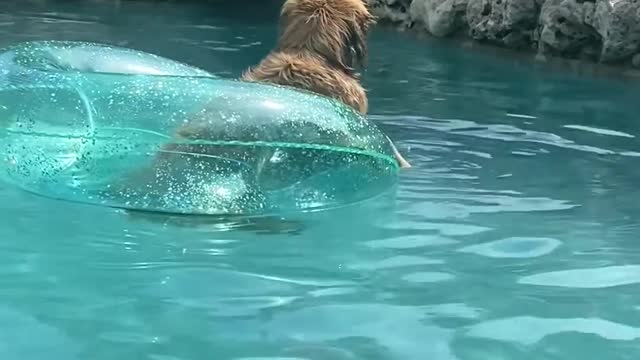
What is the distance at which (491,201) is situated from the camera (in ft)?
13.8

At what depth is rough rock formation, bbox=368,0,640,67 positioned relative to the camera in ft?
27.3

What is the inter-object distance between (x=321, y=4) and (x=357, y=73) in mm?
410

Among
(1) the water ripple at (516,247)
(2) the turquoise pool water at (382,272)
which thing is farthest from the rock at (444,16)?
(1) the water ripple at (516,247)

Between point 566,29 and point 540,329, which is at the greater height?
point 566,29

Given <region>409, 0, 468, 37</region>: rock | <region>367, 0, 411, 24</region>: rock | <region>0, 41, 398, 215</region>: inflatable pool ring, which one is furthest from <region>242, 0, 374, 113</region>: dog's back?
<region>367, 0, 411, 24</region>: rock

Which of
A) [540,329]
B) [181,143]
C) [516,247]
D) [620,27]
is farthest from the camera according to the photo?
[620,27]

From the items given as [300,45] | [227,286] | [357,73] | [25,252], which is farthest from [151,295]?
[357,73]

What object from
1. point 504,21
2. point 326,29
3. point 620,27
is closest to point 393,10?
point 504,21

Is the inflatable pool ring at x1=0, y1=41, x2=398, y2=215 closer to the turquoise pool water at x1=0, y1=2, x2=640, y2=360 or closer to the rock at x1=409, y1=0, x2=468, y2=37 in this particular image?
the turquoise pool water at x1=0, y1=2, x2=640, y2=360

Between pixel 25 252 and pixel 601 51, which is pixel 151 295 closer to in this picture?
pixel 25 252

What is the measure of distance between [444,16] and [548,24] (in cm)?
161

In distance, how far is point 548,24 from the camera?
9141 mm

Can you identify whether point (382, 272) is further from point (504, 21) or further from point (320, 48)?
point (504, 21)

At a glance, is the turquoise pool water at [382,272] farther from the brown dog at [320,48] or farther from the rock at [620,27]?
the rock at [620,27]
